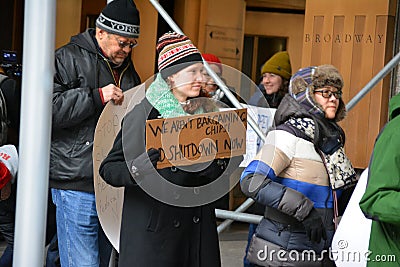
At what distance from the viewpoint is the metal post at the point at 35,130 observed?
3412mm

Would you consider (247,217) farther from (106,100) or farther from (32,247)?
(32,247)

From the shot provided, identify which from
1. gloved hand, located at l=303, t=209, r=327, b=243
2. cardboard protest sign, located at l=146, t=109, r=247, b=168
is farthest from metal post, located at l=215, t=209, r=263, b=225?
cardboard protest sign, located at l=146, t=109, r=247, b=168

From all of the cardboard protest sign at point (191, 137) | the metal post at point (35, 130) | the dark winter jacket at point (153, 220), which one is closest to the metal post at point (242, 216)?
the dark winter jacket at point (153, 220)

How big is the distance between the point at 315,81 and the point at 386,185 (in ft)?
4.20

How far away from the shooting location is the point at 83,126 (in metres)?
4.57

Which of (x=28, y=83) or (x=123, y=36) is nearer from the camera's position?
(x=28, y=83)

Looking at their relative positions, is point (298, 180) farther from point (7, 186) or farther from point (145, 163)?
point (7, 186)

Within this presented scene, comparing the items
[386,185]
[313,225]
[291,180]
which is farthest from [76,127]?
[386,185]

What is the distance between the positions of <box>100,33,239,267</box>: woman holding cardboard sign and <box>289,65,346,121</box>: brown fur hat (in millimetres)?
695

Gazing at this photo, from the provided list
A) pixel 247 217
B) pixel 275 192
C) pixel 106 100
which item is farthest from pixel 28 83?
pixel 247 217

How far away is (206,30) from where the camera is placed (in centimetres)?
913

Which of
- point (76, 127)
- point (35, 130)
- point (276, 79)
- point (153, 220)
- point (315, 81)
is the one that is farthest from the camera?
point (276, 79)

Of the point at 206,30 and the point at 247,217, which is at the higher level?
the point at 206,30

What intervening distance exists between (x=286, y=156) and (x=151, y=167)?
2.59 ft
